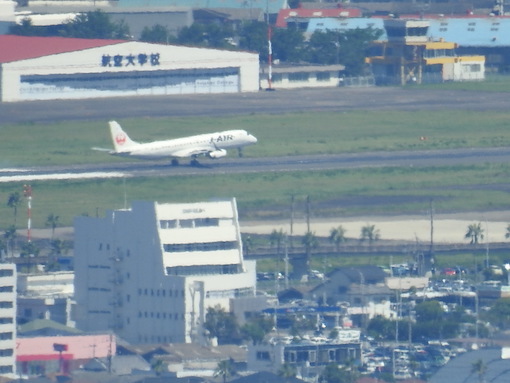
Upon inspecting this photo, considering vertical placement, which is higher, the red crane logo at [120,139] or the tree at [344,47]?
the red crane logo at [120,139]

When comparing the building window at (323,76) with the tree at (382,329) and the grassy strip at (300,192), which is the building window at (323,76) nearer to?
the grassy strip at (300,192)

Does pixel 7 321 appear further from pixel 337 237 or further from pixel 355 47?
pixel 355 47

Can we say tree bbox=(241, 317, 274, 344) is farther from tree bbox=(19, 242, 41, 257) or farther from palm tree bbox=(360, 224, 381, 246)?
palm tree bbox=(360, 224, 381, 246)

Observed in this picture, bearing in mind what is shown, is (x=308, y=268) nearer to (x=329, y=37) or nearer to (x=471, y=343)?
(x=471, y=343)

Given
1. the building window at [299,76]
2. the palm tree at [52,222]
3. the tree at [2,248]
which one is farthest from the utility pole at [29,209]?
the building window at [299,76]

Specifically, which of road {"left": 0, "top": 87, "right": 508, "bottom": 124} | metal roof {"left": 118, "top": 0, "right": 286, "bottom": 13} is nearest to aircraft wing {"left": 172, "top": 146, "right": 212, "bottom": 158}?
road {"left": 0, "top": 87, "right": 508, "bottom": 124}

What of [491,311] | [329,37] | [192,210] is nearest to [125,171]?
[192,210]

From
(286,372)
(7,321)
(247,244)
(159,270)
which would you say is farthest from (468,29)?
(286,372)
